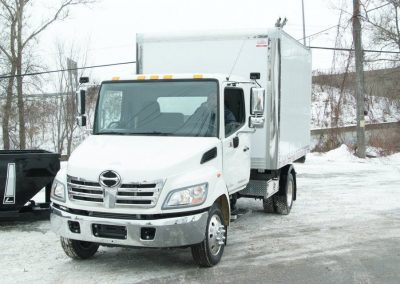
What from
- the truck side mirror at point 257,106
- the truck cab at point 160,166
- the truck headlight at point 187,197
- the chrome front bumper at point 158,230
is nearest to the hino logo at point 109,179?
the truck cab at point 160,166

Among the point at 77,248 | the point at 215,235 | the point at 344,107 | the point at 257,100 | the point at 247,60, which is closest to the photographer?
the point at 215,235

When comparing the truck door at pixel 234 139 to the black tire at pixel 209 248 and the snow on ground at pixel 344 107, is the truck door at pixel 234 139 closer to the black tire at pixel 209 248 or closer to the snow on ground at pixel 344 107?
the black tire at pixel 209 248

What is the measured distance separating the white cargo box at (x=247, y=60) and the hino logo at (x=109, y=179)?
3142 millimetres

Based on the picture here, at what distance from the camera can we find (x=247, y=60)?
7.84 metres

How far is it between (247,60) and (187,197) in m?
3.26

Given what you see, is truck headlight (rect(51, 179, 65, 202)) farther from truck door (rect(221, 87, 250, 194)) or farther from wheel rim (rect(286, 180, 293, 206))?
wheel rim (rect(286, 180, 293, 206))

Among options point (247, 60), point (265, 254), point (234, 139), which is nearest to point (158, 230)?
point (234, 139)

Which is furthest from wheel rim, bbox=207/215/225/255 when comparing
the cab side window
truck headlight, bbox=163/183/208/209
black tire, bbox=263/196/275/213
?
black tire, bbox=263/196/275/213

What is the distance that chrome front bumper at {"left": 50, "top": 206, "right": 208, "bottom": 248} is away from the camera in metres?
5.24

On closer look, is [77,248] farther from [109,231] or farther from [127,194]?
[127,194]

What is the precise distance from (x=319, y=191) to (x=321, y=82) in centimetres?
3329

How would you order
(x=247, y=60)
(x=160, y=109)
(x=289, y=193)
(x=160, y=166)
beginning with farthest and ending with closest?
(x=289, y=193), (x=247, y=60), (x=160, y=109), (x=160, y=166)

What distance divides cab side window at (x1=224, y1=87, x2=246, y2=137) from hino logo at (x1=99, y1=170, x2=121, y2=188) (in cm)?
175

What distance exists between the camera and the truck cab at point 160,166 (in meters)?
5.29
